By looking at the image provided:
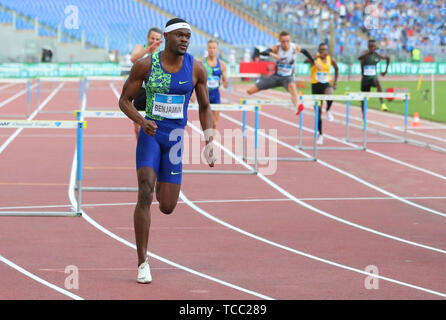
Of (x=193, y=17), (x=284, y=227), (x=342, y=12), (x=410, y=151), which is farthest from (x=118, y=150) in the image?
(x=193, y=17)

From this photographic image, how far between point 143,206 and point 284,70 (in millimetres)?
10501

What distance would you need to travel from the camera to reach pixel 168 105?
691cm

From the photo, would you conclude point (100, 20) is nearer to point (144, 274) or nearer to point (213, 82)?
point (213, 82)

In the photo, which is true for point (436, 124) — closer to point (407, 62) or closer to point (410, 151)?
point (410, 151)

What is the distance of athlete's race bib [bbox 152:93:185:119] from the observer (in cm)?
689

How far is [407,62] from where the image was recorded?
165ft

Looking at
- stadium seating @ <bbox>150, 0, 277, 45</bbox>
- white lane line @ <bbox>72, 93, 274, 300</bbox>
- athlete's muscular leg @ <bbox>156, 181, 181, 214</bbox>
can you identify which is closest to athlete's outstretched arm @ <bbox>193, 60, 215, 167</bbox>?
athlete's muscular leg @ <bbox>156, 181, 181, 214</bbox>

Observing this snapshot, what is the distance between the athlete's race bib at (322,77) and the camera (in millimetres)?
18541

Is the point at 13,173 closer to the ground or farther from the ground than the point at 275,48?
closer to the ground

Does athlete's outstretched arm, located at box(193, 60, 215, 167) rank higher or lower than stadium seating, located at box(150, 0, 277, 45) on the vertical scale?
lower

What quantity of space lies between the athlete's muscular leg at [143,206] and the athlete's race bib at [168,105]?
0.44 m

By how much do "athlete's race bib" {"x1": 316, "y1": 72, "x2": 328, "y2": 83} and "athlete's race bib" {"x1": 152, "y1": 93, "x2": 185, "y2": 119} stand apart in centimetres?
1187

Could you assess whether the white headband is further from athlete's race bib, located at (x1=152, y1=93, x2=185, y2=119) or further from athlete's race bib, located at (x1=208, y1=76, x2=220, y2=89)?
athlete's race bib, located at (x1=208, y1=76, x2=220, y2=89)
